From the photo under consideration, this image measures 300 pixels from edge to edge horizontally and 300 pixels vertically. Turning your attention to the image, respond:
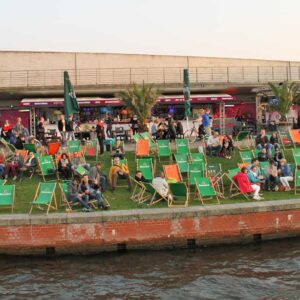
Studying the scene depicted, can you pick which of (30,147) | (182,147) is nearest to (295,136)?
(182,147)

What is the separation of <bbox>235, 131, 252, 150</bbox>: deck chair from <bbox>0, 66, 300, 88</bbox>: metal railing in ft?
42.4

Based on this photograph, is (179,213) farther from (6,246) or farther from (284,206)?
(6,246)

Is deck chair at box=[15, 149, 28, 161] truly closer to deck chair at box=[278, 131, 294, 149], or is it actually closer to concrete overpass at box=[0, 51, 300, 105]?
deck chair at box=[278, 131, 294, 149]

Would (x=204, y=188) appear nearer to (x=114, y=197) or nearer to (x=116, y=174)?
(x=114, y=197)

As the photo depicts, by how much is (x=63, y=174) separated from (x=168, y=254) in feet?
17.5

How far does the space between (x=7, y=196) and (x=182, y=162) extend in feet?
19.5

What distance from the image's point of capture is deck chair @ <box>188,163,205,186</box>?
1753cm

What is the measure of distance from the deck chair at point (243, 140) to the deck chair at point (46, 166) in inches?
311

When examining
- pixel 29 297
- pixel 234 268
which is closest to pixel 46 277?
pixel 29 297

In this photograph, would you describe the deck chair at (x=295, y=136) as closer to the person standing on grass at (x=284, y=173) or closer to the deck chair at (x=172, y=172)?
the person standing on grass at (x=284, y=173)

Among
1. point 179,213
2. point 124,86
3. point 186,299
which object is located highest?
point 124,86

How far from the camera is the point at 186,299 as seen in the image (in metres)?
11.3

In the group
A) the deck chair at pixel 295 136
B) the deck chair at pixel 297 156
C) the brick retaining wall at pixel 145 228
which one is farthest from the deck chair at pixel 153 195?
the deck chair at pixel 295 136

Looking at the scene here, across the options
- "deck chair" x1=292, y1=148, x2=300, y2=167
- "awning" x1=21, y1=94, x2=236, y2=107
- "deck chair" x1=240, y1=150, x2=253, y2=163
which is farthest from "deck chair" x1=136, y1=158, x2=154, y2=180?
"awning" x1=21, y1=94, x2=236, y2=107
